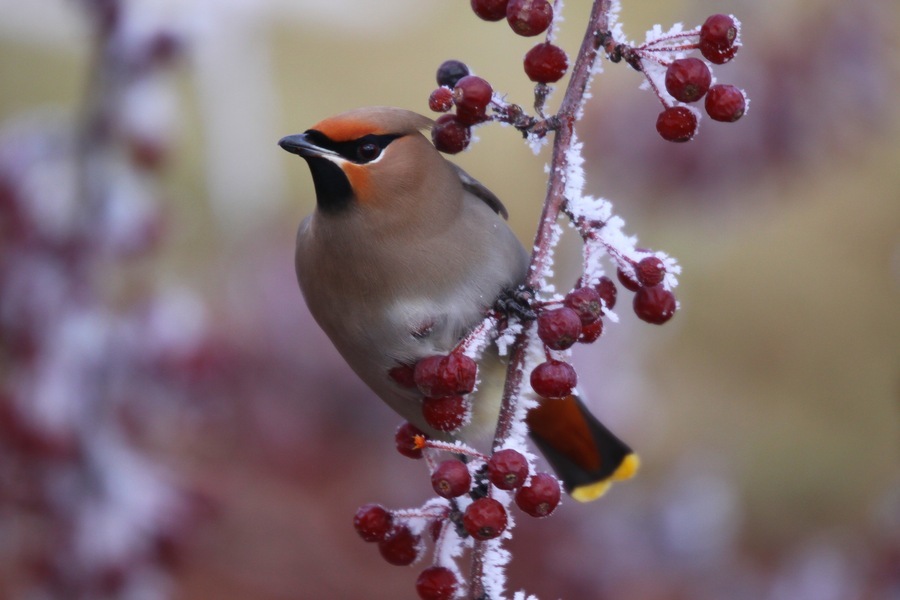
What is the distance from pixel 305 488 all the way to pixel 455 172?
81.9 inches

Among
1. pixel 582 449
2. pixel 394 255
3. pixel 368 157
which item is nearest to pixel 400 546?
pixel 394 255

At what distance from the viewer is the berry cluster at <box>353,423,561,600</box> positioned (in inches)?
48.0

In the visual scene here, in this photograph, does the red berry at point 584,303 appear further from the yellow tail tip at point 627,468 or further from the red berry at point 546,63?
the yellow tail tip at point 627,468

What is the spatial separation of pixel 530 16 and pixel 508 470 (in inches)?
19.9

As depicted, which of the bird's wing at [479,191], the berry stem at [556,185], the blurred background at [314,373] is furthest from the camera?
the blurred background at [314,373]

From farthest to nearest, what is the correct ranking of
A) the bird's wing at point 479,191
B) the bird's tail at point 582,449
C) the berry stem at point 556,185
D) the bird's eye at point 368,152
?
the bird's tail at point 582,449, the bird's wing at point 479,191, the bird's eye at point 368,152, the berry stem at point 556,185

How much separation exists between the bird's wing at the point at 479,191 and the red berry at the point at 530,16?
0.54 meters

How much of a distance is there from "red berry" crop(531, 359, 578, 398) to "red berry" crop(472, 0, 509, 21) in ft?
1.35

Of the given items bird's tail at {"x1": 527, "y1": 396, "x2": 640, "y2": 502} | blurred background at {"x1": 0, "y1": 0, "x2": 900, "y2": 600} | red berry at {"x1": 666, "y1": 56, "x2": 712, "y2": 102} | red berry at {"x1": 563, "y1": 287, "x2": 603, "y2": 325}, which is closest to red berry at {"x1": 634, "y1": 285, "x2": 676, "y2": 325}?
red berry at {"x1": 563, "y1": 287, "x2": 603, "y2": 325}

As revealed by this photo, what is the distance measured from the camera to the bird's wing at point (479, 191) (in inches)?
70.9

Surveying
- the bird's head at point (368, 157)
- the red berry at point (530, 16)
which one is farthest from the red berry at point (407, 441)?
the red berry at point (530, 16)

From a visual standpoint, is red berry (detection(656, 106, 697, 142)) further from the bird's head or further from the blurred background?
the blurred background

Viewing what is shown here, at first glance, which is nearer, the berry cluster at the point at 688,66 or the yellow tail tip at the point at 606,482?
the berry cluster at the point at 688,66

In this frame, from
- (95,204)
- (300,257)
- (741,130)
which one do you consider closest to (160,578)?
(95,204)
